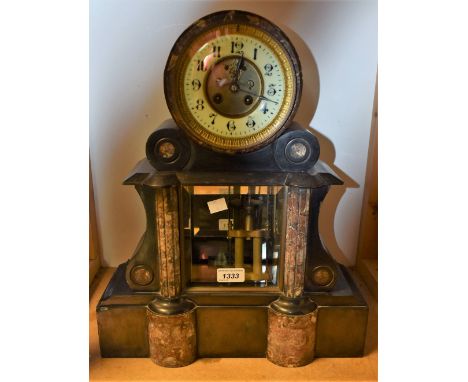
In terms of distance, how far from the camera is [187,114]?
140 cm

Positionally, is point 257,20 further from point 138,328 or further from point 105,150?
point 138,328

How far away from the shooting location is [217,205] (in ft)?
4.99

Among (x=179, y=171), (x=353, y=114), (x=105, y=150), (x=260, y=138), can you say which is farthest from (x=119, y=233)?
(x=353, y=114)

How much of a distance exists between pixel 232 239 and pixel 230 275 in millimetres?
122

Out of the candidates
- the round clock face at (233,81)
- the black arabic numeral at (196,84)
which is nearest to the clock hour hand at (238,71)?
the round clock face at (233,81)

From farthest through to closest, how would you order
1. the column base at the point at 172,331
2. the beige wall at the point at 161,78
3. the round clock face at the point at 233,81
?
the beige wall at the point at 161,78 < the column base at the point at 172,331 < the round clock face at the point at 233,81

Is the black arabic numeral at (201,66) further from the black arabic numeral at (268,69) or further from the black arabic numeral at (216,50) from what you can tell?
the black arabic numeral at (268,69)

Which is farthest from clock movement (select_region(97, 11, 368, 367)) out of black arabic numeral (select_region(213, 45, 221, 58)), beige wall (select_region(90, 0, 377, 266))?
beige wall (select_region(90, 0, 377, 266))

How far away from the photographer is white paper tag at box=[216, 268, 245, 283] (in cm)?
154

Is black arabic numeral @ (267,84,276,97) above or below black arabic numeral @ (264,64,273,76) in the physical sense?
below

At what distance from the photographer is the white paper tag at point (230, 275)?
1.54m

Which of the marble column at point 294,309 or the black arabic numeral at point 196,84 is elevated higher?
the black arabic numeral at point 196,84

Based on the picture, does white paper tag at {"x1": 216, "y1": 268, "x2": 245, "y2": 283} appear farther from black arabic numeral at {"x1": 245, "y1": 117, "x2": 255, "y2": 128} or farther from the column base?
black arabic numeral at {"x1": 245, "y1": 117, "x2": 255, "y2": 128}

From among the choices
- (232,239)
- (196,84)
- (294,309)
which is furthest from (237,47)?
(294,309)
